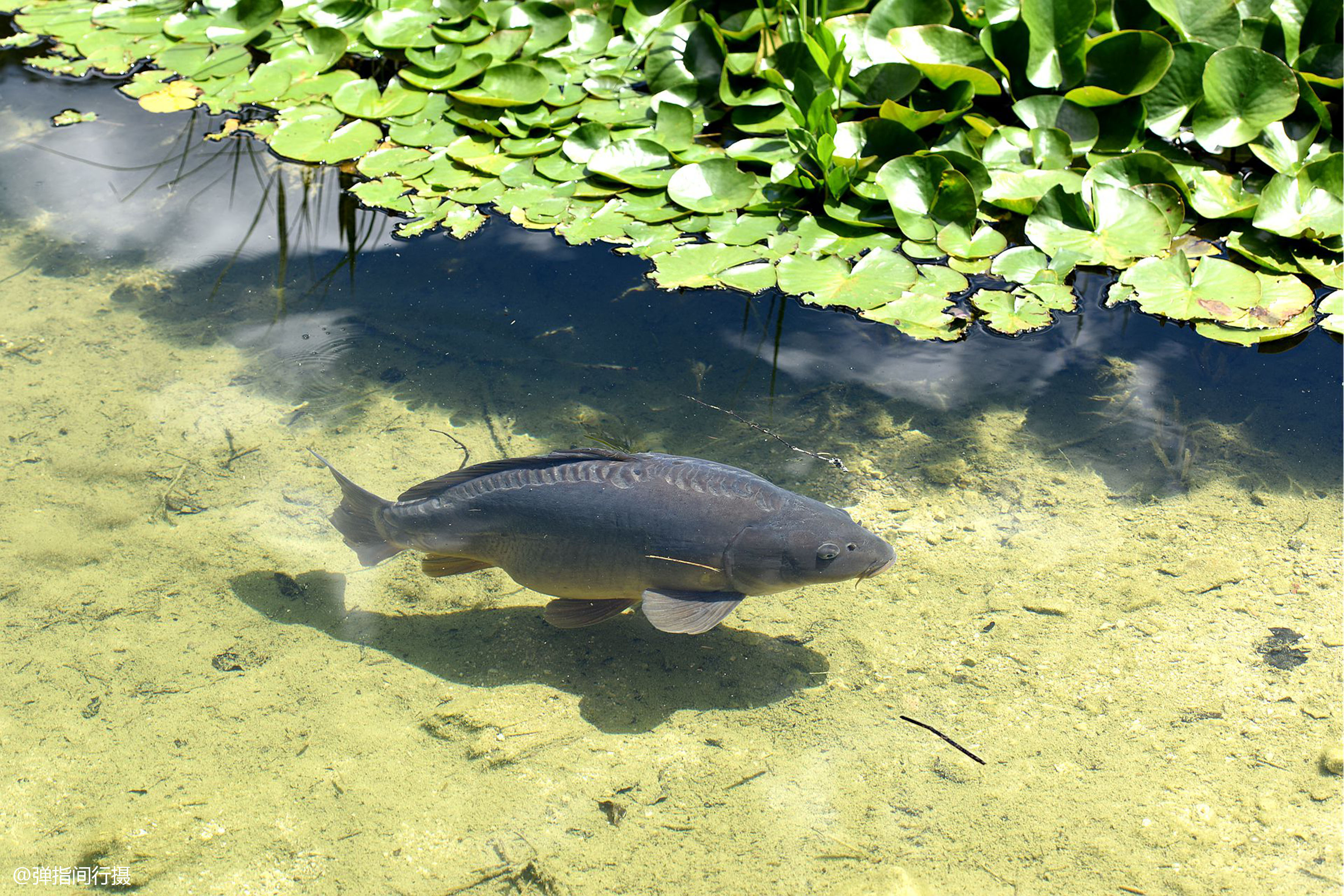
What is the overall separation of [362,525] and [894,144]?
294cm

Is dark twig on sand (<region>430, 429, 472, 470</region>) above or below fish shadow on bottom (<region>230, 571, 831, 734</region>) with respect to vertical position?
above

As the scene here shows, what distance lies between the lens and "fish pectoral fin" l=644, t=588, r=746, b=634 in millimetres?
2854

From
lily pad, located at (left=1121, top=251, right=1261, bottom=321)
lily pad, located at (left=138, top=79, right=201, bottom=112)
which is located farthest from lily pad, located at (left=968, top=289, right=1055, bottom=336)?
lily pad, located at (left=138, top=79, right=201, bottom=112)

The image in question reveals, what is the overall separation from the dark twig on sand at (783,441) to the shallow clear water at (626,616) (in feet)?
0.11

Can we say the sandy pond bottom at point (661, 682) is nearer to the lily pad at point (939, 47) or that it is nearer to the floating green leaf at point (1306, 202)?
the floating green leaf at point (1306, 202)

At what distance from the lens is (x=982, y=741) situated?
111 inches

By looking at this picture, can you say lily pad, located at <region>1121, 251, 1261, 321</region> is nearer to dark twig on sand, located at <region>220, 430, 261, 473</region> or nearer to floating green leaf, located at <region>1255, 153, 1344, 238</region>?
floating green leaf, located at <region>1255, 153, 1344, 238</region>

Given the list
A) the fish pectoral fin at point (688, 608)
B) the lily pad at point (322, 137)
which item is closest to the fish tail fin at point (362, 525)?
the fish pectoral fin at point (688, 608)

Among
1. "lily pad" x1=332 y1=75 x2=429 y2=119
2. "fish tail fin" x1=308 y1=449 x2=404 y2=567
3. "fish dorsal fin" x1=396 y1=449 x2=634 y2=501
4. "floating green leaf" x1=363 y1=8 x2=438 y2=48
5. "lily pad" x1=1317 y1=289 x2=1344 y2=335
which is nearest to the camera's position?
"fish dorsal fin" x1=396 y1=449 x2=634 y2=501

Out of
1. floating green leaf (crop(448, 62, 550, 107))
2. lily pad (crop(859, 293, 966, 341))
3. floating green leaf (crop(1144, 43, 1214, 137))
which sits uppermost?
A: floating green leaf (crop(1144, 43, 1214, 137))

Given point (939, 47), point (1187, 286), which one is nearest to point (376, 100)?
point (939, 47)

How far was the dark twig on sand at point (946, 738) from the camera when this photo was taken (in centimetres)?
276

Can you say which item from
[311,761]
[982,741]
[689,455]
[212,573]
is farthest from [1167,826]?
[212,573]

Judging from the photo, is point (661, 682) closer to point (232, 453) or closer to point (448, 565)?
point (448, 565)
